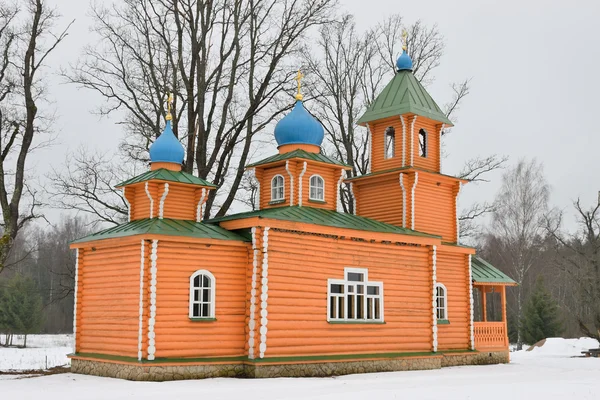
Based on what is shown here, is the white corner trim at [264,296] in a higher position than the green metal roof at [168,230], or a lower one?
lower

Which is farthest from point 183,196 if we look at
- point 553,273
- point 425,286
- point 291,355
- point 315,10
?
point 553,273

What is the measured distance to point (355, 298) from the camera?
1852 centimetres

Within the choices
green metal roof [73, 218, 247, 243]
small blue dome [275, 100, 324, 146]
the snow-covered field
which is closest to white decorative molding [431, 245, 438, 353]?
the snow-covered field

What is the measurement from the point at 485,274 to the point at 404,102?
660 cm

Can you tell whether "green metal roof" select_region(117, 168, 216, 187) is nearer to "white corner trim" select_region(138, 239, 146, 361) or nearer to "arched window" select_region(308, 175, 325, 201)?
"white corner trim" select_region(138, 239, 146, 361)

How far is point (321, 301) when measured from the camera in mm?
17703

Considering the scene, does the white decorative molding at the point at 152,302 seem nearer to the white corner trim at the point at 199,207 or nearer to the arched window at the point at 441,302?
the white corner trim at the point at 199,207

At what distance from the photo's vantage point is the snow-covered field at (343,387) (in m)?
13.3

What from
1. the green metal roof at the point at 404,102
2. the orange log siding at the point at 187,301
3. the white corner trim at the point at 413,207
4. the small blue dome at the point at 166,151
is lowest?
the orange log siding at the point at 187,301

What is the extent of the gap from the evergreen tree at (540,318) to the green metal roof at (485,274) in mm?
11920

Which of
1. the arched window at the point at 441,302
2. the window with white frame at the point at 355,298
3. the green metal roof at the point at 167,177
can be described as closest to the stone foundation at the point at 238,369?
the window with white frame at the point at 355,298

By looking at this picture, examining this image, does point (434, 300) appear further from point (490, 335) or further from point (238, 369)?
point (238, 369)

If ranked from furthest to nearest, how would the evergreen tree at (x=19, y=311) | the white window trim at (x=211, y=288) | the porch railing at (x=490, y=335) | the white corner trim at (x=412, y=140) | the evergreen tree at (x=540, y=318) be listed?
the evergreen tree at (x=19, y=311) → the evergreen tree at (x=540, y=318) → the porch railing at (x=490, y=335) → the white corner trim at (x=412, y=140) → the white window trim at (x=211, y=288)

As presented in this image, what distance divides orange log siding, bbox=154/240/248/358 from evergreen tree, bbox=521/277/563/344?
22.6m
